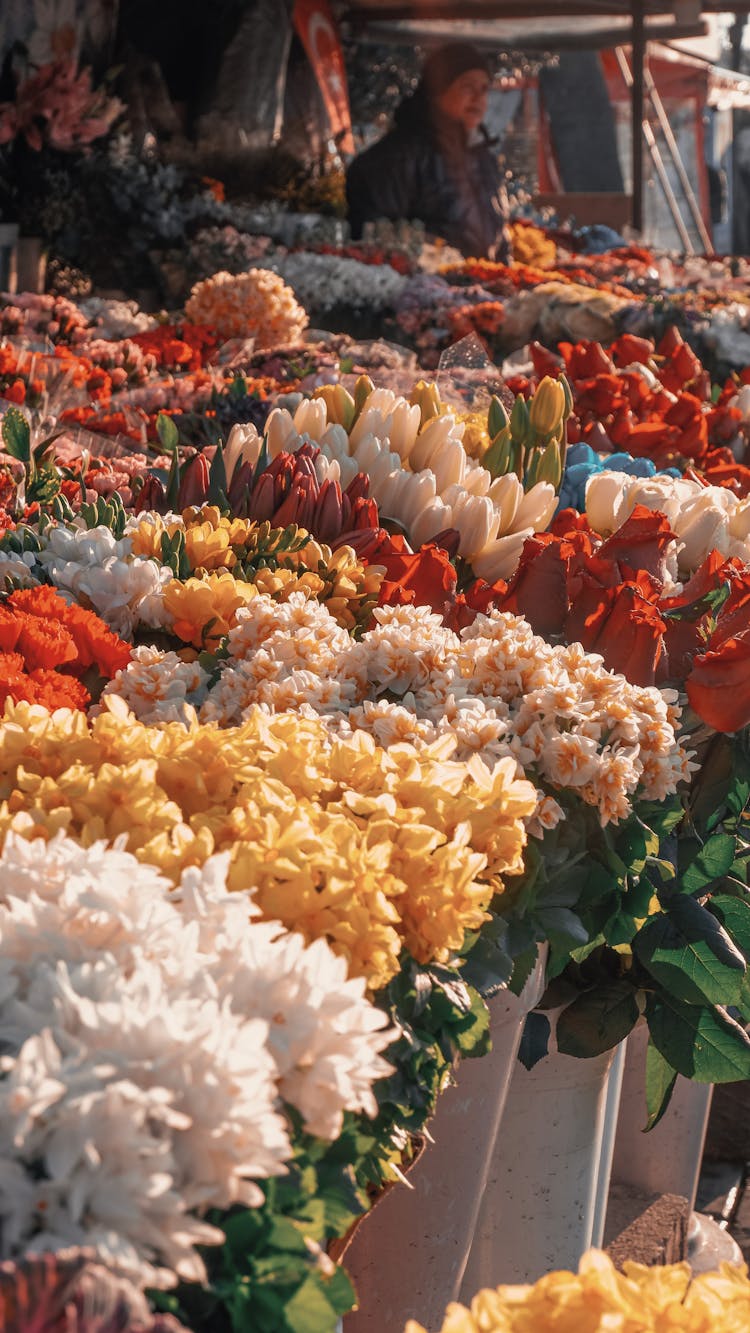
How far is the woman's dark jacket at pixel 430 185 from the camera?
11047 millimetres

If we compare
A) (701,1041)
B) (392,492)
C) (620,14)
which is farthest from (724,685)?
(620,14)

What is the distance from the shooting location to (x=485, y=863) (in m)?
1.27

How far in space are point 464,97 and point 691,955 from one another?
10.4 metres

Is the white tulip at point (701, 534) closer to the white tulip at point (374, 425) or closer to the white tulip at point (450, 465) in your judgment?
the white tulip at point (450, 465)

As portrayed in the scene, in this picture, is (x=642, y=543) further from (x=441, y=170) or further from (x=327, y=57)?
(x=327, y=57)

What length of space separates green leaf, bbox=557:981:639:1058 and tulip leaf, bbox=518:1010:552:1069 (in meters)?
0.02

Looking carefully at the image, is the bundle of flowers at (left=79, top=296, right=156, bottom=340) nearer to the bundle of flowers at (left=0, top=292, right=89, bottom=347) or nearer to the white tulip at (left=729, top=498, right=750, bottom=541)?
the bundle of flowers at (left=0, top=292, right=89, bottom=347)

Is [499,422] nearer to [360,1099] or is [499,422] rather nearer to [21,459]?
[21,459]

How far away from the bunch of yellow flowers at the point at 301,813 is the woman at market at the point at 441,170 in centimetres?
1017

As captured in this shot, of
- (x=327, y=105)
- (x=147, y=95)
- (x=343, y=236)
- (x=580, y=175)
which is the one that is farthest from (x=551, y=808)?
(x=580, y=175)

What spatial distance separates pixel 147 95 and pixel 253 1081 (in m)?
11.0

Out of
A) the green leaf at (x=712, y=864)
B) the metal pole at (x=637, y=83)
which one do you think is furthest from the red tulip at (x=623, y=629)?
the metal pole at (x=637, y=83)

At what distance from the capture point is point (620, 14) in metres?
13.2

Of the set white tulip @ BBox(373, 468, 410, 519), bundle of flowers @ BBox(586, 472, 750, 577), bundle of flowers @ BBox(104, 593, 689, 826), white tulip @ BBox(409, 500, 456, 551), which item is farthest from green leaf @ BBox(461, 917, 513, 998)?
white tulip @ BBox(373, 468, 410, 519)
